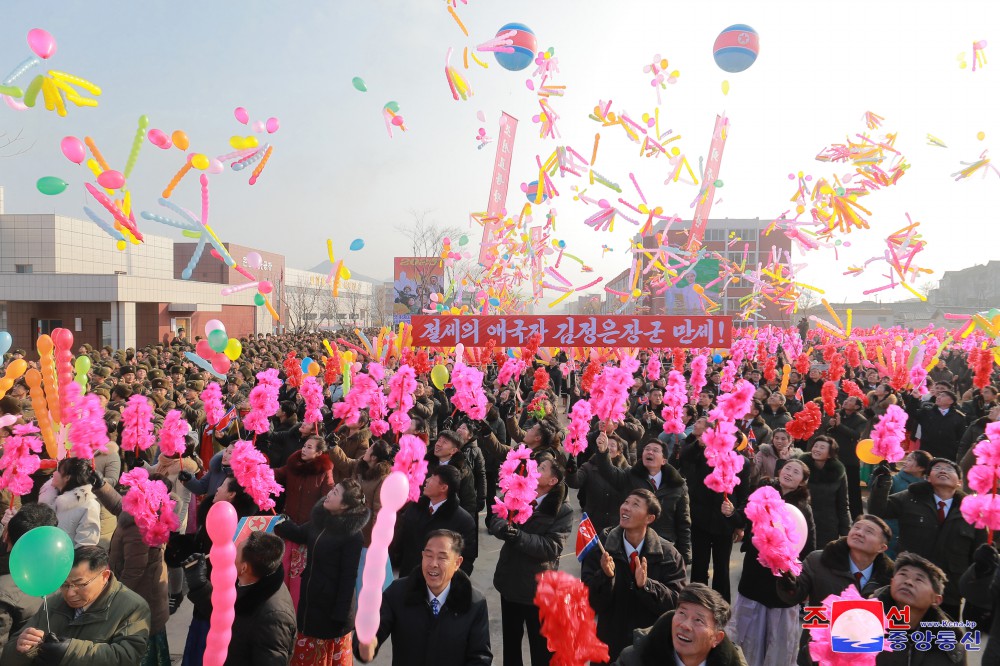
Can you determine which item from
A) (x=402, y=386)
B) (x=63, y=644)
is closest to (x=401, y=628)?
(x=63, y=644)

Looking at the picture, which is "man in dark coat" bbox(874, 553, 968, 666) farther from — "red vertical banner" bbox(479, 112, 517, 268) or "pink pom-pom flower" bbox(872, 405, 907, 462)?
"red vertical banner" bbox(479, 112, 517, 268)

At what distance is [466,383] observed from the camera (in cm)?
694

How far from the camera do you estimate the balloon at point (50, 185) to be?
5.28 m

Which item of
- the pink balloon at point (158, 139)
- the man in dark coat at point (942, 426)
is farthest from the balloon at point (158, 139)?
the man in dark coat at point (942, 426)

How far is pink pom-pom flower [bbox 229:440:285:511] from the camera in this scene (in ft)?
13.0

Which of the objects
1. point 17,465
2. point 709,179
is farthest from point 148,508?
point 709,179

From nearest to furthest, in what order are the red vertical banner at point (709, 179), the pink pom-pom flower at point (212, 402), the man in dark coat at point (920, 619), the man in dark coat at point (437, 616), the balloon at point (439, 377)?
1. the man in dark coat at point (920, 619)
2. the man in dark coat at point (437, 616)
3. the pink pom-pom flower at point (212, 402)
4. the balloon at point (439, 377)
5. the red vertical banner at point (709, 179)

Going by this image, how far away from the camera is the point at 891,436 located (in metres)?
4.95

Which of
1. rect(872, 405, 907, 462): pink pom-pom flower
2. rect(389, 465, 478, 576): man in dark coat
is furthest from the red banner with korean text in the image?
rect(389, 465, 478, 576): man in dark coat

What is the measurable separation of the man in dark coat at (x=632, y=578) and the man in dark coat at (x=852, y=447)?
3.69 m

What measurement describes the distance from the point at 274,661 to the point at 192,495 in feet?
9.34

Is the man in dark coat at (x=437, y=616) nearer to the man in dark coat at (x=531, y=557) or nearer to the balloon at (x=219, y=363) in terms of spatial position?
the man in dark coat at (x=531, y=557)

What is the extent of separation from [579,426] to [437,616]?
3564mm

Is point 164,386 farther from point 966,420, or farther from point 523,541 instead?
point 966,420
